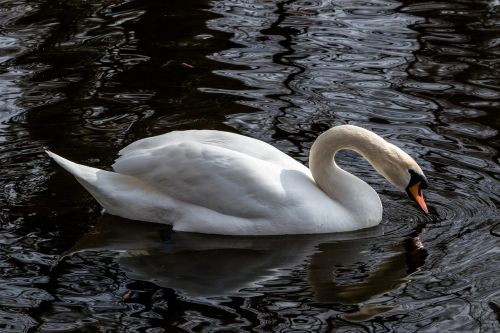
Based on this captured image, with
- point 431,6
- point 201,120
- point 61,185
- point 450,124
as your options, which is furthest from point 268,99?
point 431,6

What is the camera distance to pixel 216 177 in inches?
318

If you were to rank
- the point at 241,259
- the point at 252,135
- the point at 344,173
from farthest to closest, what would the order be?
the point at 252,135 < the point at 344,173 < the point at 241,259

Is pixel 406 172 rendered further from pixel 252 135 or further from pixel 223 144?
pixel 252 135

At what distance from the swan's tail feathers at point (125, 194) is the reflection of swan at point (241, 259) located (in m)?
0.08

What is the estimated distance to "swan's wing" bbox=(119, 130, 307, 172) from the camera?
831 cm

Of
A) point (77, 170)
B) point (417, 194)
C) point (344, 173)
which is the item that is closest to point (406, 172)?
point (417, 194)

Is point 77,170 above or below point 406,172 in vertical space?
above

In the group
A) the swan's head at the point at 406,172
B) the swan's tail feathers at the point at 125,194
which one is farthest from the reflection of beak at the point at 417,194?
the swan's tail feathers at the point at 125,194

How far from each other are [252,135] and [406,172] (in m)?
1.75

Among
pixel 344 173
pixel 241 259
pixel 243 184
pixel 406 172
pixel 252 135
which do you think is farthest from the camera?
pixel 252 135

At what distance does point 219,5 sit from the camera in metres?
13.0

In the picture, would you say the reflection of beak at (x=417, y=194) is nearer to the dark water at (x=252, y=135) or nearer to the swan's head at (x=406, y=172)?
the swan's head at (x=406, y=172)

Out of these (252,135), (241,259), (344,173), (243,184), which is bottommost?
(241,259)

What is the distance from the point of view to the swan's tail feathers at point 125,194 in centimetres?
825
